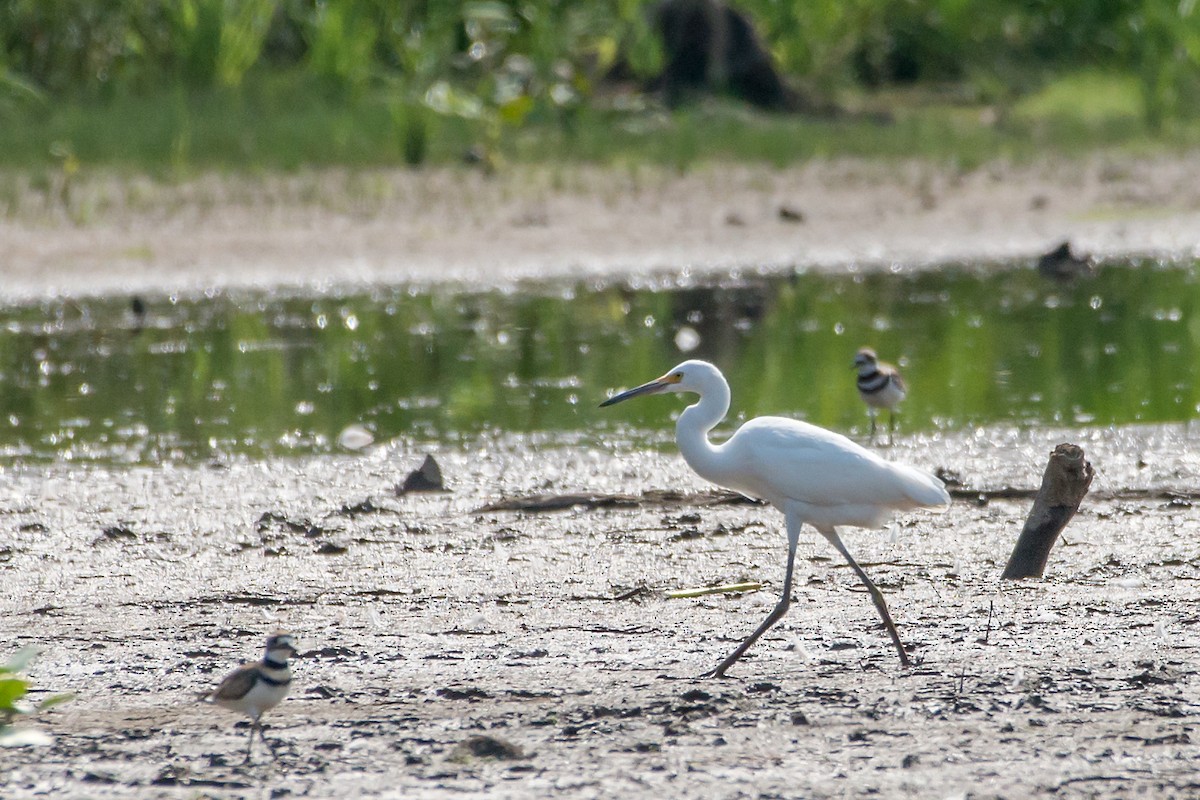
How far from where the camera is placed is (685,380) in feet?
18.3

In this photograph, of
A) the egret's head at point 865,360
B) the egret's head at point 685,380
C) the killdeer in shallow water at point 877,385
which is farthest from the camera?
the egret's head at point 865,360

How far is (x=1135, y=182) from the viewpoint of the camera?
17.3 m

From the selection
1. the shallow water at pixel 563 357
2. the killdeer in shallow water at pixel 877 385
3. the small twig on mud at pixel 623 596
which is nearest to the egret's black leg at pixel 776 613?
the small twig on mud at pixel 623 596

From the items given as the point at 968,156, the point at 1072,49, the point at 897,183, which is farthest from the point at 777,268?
the point at 1072,49

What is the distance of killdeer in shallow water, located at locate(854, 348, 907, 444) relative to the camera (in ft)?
27.0

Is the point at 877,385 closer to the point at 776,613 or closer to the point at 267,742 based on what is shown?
the point at 776,613

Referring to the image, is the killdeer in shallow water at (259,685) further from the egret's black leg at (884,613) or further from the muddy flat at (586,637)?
the egret's black leg at (884,613)

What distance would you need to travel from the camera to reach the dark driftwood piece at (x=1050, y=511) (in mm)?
5520

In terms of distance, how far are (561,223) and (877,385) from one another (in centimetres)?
728

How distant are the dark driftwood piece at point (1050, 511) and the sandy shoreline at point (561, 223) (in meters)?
8.38

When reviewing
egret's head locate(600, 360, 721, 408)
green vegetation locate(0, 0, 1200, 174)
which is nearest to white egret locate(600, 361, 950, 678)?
egret's head locate(600, 360, 721, 408)

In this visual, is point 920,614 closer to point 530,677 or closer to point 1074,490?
point 1074,490

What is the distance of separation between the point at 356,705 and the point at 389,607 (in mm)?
975

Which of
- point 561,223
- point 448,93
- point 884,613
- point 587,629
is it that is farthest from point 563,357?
point 448,93
